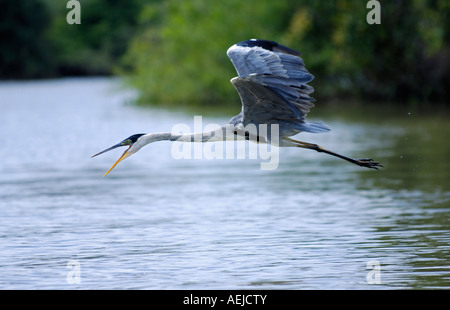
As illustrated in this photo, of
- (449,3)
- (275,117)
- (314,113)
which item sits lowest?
(314,113)

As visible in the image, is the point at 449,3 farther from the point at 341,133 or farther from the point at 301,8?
the point at 301,8

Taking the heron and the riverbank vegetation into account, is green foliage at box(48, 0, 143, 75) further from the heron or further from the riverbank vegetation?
the heron

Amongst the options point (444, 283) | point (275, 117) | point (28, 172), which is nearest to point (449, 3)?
point (28, 172)

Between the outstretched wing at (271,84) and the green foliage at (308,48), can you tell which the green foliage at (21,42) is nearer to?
the green foliage at (308,48)

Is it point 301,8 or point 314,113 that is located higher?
point 301,8

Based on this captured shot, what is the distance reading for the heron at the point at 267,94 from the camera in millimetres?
9055

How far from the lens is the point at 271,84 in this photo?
9.17 m

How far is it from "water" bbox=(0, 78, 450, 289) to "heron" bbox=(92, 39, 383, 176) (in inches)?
41.0

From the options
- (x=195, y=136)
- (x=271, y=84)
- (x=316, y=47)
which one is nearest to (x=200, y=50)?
(x=316, y=47)

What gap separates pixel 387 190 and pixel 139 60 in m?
25.5

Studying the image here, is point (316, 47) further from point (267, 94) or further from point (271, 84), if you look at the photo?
point (271, 84)

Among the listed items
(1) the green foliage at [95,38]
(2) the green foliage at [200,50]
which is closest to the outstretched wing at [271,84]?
(2) the green foliage at [200,50]

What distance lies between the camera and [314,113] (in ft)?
92.6

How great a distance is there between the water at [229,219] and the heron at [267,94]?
3.41ft
